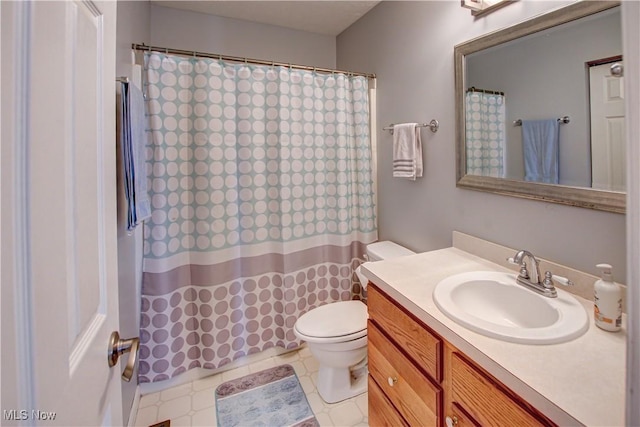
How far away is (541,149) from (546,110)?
0.49ft

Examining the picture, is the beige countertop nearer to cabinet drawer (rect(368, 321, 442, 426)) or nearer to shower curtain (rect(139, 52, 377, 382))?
cabinet drawer (rect(368, 321, 442, 426))

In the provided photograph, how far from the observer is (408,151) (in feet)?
5.89

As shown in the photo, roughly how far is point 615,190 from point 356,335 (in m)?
1.22

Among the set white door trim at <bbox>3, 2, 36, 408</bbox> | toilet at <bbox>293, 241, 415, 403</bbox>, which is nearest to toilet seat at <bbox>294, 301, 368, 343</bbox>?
toilet at <bbox>293, 241, 415, 403</bbox>

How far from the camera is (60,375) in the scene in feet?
1.43

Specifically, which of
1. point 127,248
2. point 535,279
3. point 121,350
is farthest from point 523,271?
point 127,248

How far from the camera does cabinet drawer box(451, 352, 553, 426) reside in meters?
0.70

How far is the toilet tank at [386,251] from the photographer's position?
6.19ft

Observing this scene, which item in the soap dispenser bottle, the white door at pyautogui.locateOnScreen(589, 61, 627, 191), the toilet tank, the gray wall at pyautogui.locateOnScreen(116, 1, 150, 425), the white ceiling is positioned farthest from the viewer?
the white ceiling

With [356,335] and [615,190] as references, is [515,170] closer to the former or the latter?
[615,190]

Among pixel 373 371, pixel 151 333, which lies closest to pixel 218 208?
pixel 151 333

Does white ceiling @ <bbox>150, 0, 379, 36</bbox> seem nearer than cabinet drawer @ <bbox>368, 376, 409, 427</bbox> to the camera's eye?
No

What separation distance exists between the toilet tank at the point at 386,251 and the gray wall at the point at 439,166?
0.06 metres

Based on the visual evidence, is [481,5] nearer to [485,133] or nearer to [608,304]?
[485,133]
